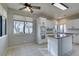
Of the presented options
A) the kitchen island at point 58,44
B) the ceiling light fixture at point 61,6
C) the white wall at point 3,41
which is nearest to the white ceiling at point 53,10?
the ceiling light fixture at point 61,6

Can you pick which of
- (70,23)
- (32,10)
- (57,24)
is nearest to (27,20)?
(32,10)

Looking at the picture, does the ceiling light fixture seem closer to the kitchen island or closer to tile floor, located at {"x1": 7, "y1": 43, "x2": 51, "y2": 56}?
the kitchen island

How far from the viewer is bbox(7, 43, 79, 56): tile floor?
5.37ft

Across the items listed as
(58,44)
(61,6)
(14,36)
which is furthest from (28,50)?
(61,6)

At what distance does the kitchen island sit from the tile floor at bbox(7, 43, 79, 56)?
0.11 metres

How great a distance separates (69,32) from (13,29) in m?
1.22

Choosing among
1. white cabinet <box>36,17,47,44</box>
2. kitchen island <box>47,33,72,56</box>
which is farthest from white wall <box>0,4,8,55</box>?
kitchen island <box>47,33,72,56</box>

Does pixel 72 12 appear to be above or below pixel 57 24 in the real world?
above

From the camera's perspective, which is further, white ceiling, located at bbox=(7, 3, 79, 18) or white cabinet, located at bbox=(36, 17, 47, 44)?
white cabinet, located at bbox=(36, 17, 47, 44)

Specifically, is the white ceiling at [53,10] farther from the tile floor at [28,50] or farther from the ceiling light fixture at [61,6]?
the tile floor at [28,50]

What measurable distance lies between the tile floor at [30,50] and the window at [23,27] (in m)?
0.31

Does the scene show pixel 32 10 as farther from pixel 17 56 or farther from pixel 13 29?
pixel 17 56

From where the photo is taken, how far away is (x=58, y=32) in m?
1.82

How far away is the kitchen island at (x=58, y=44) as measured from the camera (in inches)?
70.0
